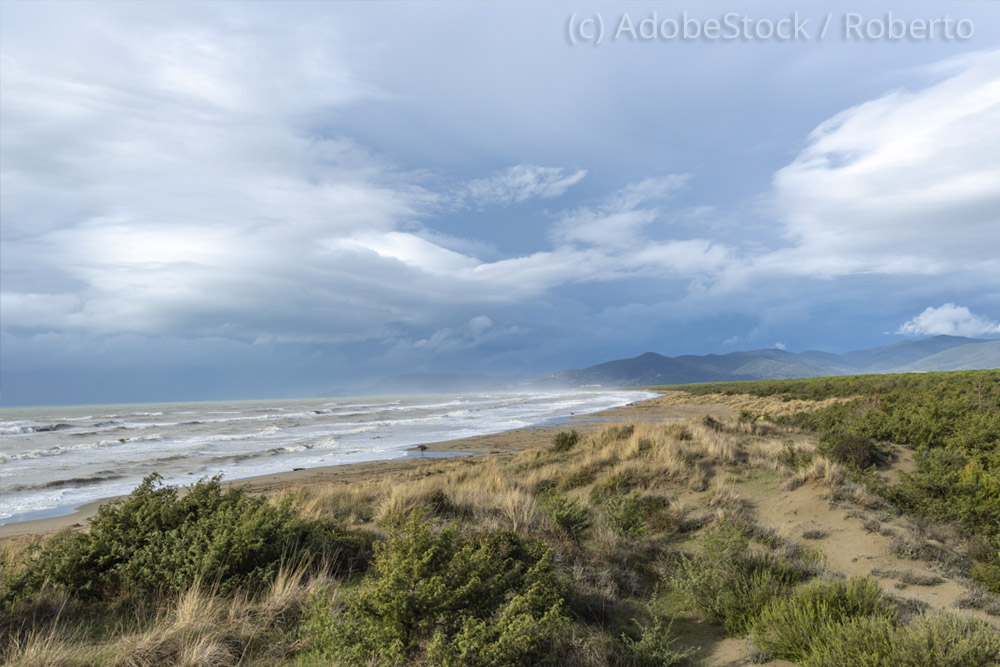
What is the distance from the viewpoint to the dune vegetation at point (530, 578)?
176 inches

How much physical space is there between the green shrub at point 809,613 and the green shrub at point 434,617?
7.52 feet

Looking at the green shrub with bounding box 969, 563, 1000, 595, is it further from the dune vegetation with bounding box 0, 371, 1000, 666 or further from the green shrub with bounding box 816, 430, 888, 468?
the green shrub with bounding box 816, 430, 888, 468

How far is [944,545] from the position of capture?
8.95 metres

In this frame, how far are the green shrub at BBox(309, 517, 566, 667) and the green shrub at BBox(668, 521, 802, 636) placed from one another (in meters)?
2.55

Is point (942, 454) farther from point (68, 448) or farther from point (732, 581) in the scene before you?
point (68, 448)

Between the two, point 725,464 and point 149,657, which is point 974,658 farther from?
point 725,464

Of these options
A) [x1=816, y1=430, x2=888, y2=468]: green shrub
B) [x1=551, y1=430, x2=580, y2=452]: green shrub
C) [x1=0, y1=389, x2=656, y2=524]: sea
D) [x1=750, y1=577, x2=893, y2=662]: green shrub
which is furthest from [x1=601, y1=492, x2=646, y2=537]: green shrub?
[x1=0, y1=389, x2=656, y2=524]: sea

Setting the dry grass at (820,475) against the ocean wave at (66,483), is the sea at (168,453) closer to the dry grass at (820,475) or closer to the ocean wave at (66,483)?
the ocean wave at (66,483)

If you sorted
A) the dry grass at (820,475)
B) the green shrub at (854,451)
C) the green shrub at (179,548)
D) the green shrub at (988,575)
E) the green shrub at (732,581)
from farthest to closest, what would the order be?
the green shrub at (854,451), the dry grass at (820,475), the green shrub at (988,575), the green shrub at (732,581), the green shrub at (179,548)

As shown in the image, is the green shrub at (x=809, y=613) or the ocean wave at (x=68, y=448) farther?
the ocean wave at (x=68, y=448)

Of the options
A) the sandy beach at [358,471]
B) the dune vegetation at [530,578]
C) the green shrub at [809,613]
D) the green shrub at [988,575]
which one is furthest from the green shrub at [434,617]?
the sandy beach at [358,471]

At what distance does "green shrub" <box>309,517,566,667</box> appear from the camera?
4102mm

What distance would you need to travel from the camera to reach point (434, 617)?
451 centimetres

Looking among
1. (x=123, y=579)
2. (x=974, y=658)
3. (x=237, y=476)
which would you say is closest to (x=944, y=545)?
(x=974, y=658)
